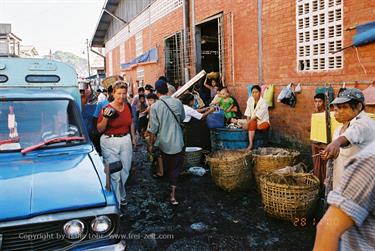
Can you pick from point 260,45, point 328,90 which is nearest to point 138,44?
point 260,45

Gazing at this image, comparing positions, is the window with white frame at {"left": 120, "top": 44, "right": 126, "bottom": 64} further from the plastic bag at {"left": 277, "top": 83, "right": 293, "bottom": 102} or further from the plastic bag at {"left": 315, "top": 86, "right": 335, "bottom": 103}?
the plastic bag at {"left": 315, "top": 86, "right": 335, "bottom": 103}

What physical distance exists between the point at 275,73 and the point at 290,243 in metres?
4.62

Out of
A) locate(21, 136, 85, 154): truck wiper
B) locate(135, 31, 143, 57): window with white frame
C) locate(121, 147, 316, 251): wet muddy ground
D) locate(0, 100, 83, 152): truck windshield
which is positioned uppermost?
locate(135, 31, 143, 57): window with white frame

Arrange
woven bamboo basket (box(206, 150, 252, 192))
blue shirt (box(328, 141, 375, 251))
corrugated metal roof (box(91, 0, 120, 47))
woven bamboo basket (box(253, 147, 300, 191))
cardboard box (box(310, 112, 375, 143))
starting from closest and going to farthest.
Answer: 1. blue shirt (box(328, 141, 375, 251))
2. cardboard box (box(310, 112, 375, 143))
3. woven bamboo basket (box(253, 147, 300, 191))
4. woven bamboo basket (box(206, 150, 252, 192))
5. corrugated metal roof (box(91, 0, 120, 47))

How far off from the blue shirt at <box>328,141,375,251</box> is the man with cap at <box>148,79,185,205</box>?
4076 millimetres

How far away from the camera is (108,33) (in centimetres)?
2848

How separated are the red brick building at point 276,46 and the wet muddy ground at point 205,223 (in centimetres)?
243

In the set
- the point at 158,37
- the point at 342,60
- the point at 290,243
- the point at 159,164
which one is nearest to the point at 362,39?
the point at 342,60

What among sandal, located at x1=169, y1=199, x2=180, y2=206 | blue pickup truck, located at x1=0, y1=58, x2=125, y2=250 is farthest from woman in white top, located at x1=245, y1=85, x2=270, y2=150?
blue pickup truck, located at x1=0, y1=58, x2=125, y2=250

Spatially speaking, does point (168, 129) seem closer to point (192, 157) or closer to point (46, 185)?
point (192, 157)

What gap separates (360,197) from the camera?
4.05 feet

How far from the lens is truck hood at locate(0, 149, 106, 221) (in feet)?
7.88

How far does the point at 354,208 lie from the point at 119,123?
3.82 meters

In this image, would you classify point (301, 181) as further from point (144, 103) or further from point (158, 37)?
point (158, 37)
